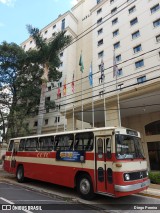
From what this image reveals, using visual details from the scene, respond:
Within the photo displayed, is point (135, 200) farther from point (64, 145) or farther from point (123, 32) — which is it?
point (123, 32)

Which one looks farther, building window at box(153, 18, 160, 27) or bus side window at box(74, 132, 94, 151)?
building window at box(153, 18, 160, 27)

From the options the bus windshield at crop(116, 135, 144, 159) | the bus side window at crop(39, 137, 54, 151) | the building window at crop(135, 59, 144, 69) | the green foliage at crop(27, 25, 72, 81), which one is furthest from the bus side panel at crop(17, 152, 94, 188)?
the building window at crop(135, 59, 144, 69)

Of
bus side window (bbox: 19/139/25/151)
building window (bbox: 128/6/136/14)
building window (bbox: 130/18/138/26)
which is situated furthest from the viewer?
building window (bbox: 128/6/136/14)

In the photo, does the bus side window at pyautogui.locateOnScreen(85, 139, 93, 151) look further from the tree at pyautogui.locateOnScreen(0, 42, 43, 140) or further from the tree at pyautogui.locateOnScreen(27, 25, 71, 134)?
the tree at pyautogui.locateOnScreen(0, 42, 43, 140)

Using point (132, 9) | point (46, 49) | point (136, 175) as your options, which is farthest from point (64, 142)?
point (132, 9)

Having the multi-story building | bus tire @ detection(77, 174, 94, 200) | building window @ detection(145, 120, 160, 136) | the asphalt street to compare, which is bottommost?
the asphalt street

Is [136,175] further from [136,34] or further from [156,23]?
[136,34]

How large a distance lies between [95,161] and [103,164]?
45cm

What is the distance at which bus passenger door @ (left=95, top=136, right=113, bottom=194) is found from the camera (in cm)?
759

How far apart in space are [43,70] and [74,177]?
75.3 ft

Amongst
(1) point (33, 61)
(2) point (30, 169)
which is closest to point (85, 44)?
(1) point (33, 61)

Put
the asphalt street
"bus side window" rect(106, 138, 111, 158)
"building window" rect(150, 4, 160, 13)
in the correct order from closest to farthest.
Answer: the asphalt street < "bus side window" rect(106, 138, 111, 158) < "building window" rect(150, 4, 160, 13)

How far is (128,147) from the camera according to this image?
319 inches

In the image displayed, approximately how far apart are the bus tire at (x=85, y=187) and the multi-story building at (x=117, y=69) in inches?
260
